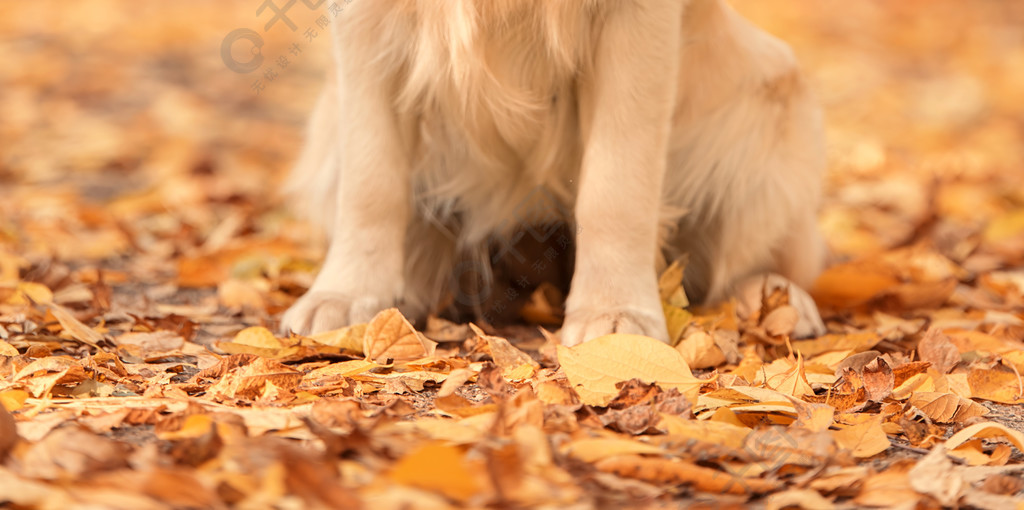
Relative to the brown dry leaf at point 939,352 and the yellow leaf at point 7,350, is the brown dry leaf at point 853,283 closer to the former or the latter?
the brown dry leaf at point 939,352

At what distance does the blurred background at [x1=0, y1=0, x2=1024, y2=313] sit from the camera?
343 centimetres

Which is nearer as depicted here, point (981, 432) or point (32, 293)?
point (981, 432)

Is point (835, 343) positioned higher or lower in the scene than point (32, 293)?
lower

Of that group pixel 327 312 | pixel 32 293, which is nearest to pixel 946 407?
pixel 327 312

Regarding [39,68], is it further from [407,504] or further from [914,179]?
[407,504]

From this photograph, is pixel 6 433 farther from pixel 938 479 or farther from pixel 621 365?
pixel 938 479

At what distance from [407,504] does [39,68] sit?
6800mm

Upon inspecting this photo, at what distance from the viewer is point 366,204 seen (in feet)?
7.62

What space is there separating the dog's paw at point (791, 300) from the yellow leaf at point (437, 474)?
4.89 ft

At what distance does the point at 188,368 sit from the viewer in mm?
1953

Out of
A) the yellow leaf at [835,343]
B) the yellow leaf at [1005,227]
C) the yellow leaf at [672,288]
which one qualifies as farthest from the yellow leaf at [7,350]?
the yellow leaf at [1005,227]

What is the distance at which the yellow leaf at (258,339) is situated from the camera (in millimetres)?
Answer: 2086

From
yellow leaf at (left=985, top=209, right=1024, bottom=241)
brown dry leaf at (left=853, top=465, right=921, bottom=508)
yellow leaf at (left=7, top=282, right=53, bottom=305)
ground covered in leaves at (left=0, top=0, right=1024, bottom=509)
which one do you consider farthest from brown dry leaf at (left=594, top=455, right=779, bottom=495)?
yellow leaf at (left=985, top=209, right=1024, bottom=241)

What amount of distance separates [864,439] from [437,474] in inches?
28.4
